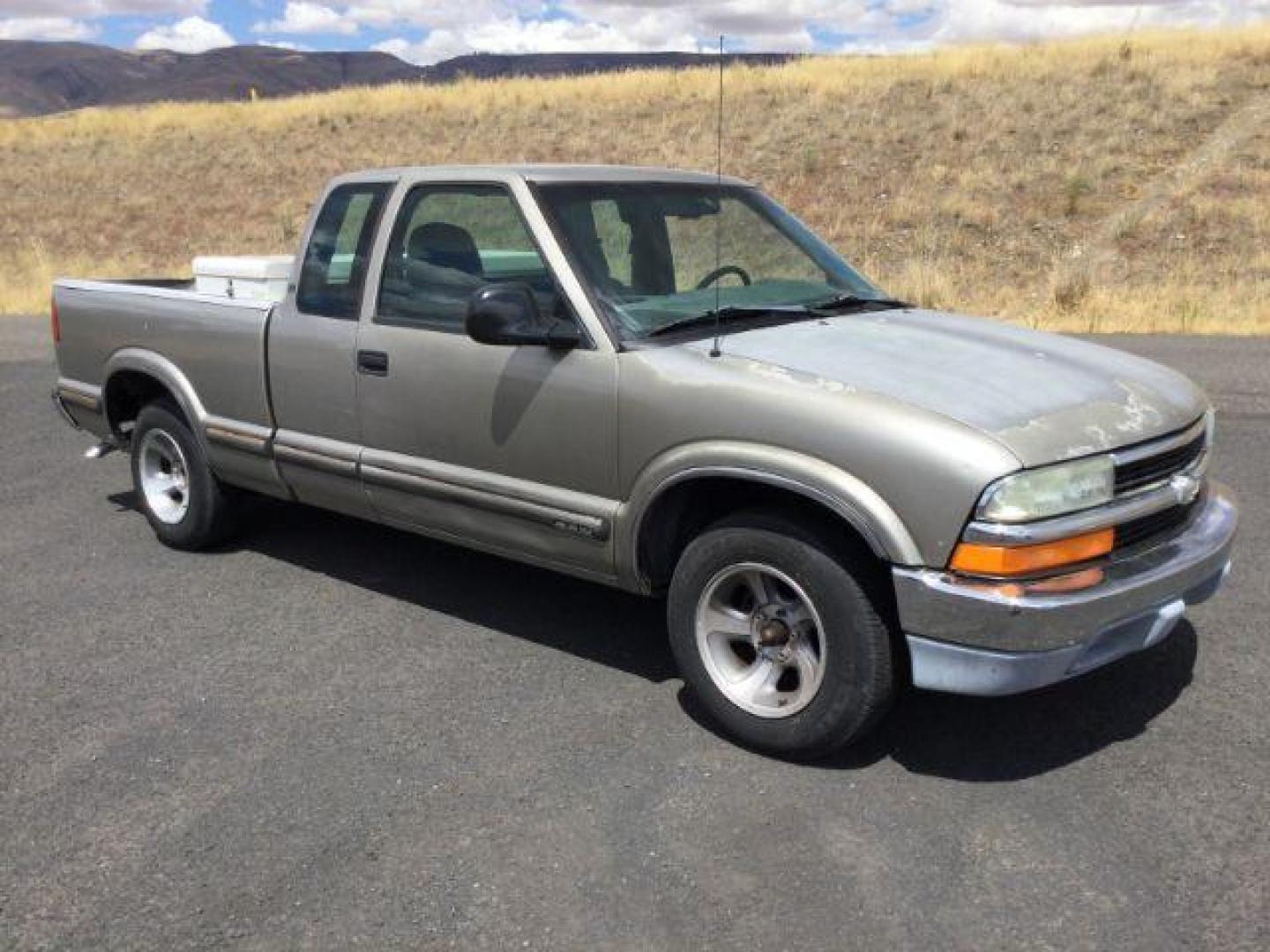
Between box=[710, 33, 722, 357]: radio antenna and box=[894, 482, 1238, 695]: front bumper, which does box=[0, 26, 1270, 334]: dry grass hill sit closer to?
box=[710, 33, 722, 357]: radio antenna

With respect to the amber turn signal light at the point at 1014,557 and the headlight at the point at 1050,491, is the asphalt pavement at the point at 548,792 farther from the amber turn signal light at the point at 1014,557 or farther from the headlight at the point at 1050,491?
the headlight at the point at 1050,491

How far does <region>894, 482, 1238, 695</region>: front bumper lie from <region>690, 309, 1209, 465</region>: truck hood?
0.39m

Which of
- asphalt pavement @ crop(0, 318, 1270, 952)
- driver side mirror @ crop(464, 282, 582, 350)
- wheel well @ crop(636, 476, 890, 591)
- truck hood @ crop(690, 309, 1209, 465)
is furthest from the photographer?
driver side mirror @ crop(464, 282, 582, 350)

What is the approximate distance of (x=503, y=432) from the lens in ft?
14.0

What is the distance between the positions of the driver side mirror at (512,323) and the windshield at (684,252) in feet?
0.64

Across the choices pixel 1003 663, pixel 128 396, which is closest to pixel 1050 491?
pixel 1003 663

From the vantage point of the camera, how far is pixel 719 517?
392 centimetres

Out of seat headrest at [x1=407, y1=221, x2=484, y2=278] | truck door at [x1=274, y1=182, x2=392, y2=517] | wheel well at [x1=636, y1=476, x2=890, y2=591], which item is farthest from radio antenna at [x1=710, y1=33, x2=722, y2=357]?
truck door at [x1=274, y1=182, x2=392, y2=517]

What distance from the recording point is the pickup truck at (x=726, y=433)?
3.30 meters

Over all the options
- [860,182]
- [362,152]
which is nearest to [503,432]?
[860,182]

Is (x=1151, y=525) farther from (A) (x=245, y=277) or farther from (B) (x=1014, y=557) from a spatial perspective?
(A) (x=245, y=277)

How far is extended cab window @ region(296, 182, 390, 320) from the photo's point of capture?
4.86 metres

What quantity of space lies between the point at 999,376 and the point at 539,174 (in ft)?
6.24

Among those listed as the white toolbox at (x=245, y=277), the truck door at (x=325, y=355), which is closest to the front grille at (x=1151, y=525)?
the truck door at (x=325, y=355)
